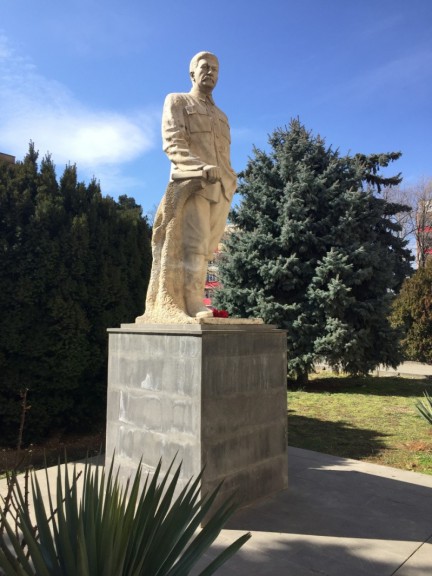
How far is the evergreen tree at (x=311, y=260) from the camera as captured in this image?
11625 mm

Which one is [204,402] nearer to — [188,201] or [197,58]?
[188,201]

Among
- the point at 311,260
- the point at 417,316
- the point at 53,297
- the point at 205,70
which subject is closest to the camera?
the point at 205,70

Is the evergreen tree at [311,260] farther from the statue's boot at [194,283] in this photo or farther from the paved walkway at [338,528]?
the statue's boot at [194,283]

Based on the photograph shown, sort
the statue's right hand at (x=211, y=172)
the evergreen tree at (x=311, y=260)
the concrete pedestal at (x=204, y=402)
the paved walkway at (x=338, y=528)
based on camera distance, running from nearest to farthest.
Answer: the paved walkway at (x=338, y=528) → the concrete pedestal at (x=204, y=402) → the statue's right hand at (x=211, y=172) → the evergreen tree at (x=311, y=260)

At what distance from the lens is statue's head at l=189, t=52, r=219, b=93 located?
4.42 meters

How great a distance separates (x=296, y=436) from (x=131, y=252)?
4253mm

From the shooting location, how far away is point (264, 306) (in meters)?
11.7

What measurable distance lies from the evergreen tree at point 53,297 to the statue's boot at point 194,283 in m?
3.24

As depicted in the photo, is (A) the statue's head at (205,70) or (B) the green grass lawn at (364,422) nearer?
(A) the statue's head at (205,70)

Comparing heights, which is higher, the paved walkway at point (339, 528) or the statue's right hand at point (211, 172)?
the statue's right hand at point (211, 172)

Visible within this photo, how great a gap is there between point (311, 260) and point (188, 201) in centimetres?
834

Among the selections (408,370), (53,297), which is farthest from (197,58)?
(408,370)

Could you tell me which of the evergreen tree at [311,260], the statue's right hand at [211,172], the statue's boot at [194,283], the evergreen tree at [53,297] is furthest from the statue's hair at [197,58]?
the evergreen tree at [311,260]

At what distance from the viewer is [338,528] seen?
3.58 metres
